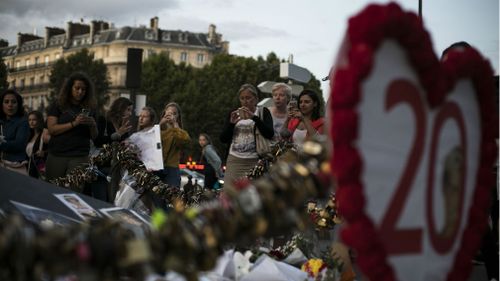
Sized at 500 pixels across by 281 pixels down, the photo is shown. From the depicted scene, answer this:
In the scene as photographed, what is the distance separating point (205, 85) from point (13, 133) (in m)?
66.9

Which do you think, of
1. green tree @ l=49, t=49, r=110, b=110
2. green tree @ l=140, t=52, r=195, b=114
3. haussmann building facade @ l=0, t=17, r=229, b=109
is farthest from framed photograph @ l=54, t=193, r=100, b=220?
haussmann building facade @ l=0, t=17, r=229, b=109

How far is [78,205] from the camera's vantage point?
4680 mm

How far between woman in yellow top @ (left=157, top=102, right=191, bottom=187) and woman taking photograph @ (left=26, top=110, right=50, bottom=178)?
1.49 meters

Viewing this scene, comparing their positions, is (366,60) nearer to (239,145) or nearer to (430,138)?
(430,138)

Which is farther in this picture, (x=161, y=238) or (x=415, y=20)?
(x=415, y=20)

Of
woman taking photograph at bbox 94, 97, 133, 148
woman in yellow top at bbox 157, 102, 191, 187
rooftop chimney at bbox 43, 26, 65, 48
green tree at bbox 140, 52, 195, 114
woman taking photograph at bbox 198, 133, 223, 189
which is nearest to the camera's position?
woman taking photograph at bbox 94, 97, 133, 148

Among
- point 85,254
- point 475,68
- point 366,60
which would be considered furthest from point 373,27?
point 85,254

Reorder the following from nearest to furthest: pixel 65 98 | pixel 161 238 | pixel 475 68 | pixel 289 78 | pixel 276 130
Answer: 1. pixel 161 238
2. pixel 475 68
3. pixel 65 98
4. pixel 276 130
5. pixel 289 78

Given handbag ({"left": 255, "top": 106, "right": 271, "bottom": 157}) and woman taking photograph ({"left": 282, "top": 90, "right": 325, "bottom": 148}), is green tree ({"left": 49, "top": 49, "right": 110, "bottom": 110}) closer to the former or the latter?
→ woman taking photograph ({"left": 282, "top": 90, "right": 325, "bottom": 148})

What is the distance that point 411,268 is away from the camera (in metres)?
2.92

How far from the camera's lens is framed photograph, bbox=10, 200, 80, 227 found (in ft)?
13.1

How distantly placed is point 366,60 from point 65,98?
6064mm

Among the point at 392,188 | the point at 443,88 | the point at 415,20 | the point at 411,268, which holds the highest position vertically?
the point at 415,20

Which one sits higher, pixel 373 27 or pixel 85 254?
pixel 373 27
